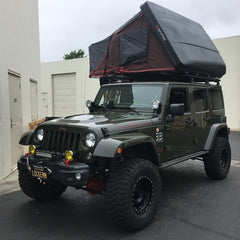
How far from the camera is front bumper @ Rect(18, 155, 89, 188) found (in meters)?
3.34

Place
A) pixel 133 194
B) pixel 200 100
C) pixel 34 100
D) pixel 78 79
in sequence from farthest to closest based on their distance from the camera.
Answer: pixel 78 79 < pixel 34 100 < pixel 200 100 < pixel 133 194

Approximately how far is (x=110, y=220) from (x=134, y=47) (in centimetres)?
324

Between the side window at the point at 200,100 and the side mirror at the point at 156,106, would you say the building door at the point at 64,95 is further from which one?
the side mirror at the point at 156,106

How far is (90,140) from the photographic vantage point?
11.6ft

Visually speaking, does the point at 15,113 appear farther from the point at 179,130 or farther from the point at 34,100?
the point at 179,130

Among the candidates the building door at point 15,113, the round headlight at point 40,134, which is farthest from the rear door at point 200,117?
the building door at point 15,113

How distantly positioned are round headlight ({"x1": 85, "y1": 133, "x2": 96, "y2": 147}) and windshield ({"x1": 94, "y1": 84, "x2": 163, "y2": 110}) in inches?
52.5

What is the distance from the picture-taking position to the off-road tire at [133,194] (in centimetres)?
339

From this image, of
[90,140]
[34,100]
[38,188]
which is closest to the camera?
[90,140]

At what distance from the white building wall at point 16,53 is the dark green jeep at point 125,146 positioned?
2.00m

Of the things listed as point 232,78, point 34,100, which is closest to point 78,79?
point 232,78

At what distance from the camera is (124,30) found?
590 cm

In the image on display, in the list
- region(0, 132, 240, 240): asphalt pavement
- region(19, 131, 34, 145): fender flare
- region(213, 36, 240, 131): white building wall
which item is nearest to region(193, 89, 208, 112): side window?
region(0, 132, 240, 240): asphalt pavement

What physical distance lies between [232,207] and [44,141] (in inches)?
120
